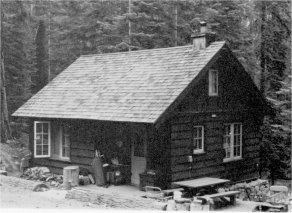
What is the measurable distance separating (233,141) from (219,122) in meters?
1.40

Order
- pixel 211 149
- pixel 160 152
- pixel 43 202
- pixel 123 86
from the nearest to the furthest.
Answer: pixel 43 202, pixel 160 152, pixel 211 149, pixel 123 86

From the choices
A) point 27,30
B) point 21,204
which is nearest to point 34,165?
point 21,204

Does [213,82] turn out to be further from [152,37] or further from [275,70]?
[152,37]

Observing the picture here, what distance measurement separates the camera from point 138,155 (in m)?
16.3

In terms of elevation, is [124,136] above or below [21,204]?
above

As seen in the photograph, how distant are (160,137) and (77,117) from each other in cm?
358

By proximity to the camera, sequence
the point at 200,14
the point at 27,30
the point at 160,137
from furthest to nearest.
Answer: the point at 27,30, the point at 200,14, the point at 160,137

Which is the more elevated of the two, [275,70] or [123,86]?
[275,70]

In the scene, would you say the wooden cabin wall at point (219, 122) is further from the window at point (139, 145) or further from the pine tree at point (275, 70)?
the pine tree at point (275, 70)

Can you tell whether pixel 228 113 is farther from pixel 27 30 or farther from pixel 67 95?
pixel 27 30

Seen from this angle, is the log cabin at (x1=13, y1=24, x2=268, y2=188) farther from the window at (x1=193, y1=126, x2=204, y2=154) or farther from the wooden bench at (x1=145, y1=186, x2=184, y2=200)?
the wooden bench at (x1=145, y1=186, x2=184, y2=200)

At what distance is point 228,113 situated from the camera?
1800 centimetres

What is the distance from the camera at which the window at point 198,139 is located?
16.5 meters

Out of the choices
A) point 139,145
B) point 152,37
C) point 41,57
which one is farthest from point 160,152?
point 41,57
